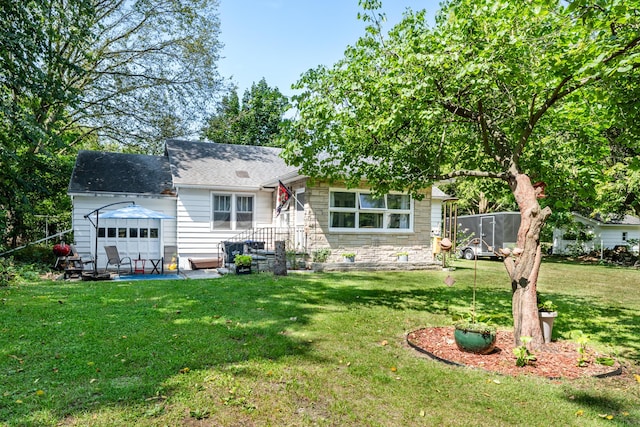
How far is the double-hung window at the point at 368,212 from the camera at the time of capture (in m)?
13.1

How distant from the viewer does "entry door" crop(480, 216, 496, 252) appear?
20.6m

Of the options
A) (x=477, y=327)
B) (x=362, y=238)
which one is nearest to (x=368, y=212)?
(x=362, y=238)

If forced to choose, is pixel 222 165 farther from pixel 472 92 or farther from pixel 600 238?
pixel 600 238

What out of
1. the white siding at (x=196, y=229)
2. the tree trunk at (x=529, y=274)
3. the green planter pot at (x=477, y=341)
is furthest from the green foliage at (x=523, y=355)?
the white siding at (x=196, y=229)

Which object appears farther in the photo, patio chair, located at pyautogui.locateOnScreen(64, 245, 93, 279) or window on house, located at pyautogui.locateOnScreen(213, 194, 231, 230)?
window on house, located at pyautogui.locateOnScreen(213, 194, 231, 230)

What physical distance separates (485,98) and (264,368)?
16.1 ft

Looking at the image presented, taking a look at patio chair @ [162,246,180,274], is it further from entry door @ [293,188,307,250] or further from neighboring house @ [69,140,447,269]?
entry door @ [293,188,307,250]

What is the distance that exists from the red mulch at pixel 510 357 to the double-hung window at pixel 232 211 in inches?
394

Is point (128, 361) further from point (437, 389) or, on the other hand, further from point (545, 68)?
point (545, 68)

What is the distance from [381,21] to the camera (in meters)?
6.18

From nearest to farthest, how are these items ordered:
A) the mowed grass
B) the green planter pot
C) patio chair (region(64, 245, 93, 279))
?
the mowed grass → the green planter pot → patio chair (region(64, 245, 93, 279))

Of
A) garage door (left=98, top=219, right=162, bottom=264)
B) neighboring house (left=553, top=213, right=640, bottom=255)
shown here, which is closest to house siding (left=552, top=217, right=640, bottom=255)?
neighboring house (left=553, top=213, right=640, bottom=255)

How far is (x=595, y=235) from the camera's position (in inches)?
987

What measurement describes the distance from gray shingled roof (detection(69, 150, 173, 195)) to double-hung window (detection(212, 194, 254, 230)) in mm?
1827
